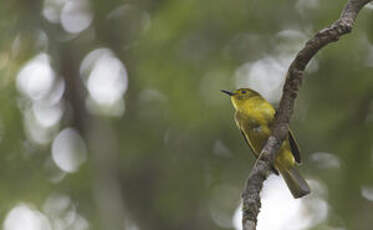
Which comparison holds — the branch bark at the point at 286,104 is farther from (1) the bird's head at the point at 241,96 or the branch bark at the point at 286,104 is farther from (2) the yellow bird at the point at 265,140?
(1) the bird's head at the point at 241,96

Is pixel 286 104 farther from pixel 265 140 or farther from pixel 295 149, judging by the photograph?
pixel 265 140

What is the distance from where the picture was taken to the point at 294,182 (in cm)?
373

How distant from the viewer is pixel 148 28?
20.4ft

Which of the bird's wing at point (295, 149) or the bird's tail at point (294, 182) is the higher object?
the bird's wing at point (295, 149)

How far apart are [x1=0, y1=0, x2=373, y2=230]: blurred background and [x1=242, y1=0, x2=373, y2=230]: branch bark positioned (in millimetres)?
3123

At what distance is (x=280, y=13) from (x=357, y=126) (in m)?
1.63

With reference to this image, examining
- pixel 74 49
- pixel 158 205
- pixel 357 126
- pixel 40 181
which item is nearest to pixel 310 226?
pixel 357 126

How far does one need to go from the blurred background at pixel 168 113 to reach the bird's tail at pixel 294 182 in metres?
1.73

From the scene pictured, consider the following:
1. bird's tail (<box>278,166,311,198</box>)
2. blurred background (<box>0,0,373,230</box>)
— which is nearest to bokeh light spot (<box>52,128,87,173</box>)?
blurred background (<box>0,0,373,230</box>)

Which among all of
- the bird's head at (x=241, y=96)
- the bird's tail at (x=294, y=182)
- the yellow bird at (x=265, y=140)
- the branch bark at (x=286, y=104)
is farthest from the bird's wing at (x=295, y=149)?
the branch bark at (x=286, y=104)

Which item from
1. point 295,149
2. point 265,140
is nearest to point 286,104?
point 295,149

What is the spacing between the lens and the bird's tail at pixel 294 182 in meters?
3.62

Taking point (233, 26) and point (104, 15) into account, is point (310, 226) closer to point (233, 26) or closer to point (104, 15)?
point (233, 26)

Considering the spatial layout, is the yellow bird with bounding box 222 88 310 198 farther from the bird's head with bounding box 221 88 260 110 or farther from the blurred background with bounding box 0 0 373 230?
the blurred background with bounding box 0 0 373 230
